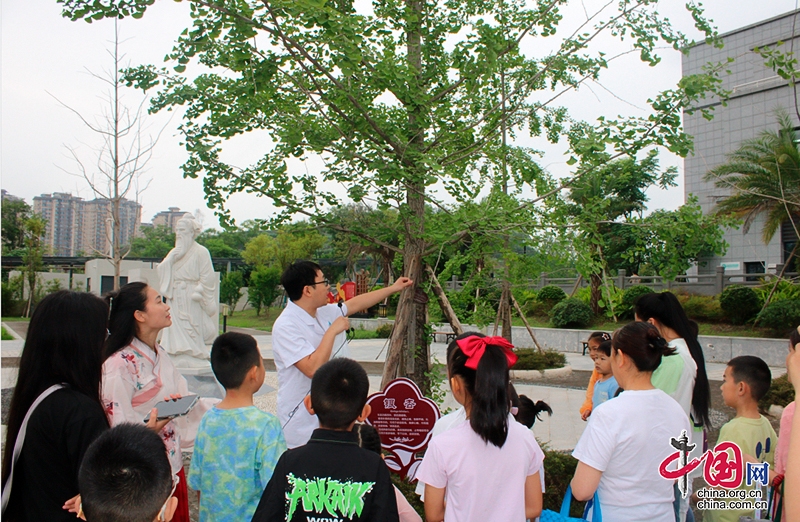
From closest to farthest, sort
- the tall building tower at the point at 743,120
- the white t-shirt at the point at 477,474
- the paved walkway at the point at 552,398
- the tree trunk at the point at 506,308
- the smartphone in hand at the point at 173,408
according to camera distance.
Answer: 1. the white t-shirt at the point at 477,474
2. the smartphone in hand at the point at 173,408
3. the paved walkway at the point at 552,398
4. the tree trunk at the point at 506,308
5. the tall building tower at the point at 743,120

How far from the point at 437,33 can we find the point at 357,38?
1.21 m

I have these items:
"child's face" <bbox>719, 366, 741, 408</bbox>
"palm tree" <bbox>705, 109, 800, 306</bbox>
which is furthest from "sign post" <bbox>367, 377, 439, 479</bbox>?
"palm tree" <bbox>705, 109, 800, 306</bbox>

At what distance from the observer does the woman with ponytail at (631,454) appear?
217 centimetres

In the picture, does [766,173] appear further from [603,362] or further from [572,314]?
[603,362]

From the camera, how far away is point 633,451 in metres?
2.18

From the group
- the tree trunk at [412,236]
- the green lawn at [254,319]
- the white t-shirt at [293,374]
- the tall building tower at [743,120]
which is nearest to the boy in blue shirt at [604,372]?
the tree trunk at [412,236]

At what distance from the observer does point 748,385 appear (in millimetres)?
3154

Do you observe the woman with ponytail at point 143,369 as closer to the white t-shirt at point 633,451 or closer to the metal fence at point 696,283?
the white t-shirt at point 633,451

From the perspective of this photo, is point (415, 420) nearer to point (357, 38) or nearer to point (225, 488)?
point (225, 488)

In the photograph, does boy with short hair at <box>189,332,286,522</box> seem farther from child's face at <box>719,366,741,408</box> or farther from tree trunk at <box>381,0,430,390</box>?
child's face at <box>719,366,741,408</box>

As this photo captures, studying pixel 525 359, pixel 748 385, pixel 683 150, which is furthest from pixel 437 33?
pixel 525 359

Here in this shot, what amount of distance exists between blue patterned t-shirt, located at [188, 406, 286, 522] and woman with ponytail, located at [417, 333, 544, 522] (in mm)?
669

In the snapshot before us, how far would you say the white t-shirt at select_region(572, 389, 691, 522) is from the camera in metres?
2.17

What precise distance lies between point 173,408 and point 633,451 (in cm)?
187
